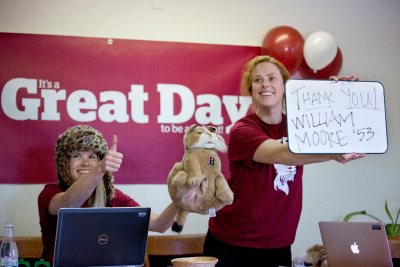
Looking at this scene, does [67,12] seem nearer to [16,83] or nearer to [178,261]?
[16,83]

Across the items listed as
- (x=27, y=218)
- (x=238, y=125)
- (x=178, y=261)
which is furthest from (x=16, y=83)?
(x=178, y=261)

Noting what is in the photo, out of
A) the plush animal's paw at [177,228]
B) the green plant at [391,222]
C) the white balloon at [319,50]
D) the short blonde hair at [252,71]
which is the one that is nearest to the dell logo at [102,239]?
the plush animal's paw at [177,228]

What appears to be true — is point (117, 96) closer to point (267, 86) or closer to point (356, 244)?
point (267, 86)

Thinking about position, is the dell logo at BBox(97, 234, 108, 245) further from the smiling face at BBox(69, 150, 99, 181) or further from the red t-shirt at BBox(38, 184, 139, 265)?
the smiling face at BBox(69, 150, 99, 181)

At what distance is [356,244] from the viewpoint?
2.20 m

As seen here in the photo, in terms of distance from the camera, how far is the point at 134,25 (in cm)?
375

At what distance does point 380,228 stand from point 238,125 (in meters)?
0.83

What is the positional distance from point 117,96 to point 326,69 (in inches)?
57.3

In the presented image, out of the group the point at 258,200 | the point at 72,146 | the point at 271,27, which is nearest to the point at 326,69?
the point at 271,27

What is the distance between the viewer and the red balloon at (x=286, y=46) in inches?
143

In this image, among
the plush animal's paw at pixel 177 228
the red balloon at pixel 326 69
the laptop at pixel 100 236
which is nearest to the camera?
the laptop at pixel 100 236

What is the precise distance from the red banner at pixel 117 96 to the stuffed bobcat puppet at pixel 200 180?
138 centimetres

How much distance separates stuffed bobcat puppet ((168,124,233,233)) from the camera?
7.29ft

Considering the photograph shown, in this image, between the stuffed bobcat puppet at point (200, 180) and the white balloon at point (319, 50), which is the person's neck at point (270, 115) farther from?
the white balloon at point (319, 50)
